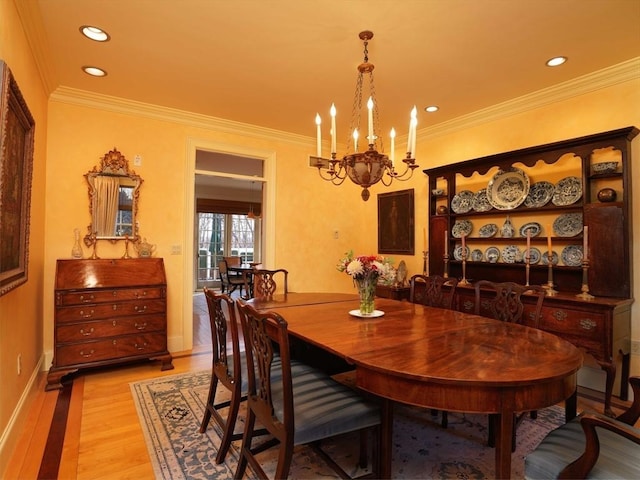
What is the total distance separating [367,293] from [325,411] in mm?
876

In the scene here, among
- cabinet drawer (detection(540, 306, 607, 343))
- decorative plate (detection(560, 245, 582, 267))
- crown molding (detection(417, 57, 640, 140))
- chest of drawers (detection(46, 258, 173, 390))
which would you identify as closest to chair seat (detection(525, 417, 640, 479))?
cabinet drawer (detection(540, 306, 607, 343))

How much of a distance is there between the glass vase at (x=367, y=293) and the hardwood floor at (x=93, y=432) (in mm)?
1545

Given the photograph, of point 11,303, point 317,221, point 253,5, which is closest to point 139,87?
point 253,5

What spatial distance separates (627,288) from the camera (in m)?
2.71

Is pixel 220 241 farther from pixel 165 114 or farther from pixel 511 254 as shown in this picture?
pixel 511 254

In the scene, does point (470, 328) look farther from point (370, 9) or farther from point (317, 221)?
point (317, 221)

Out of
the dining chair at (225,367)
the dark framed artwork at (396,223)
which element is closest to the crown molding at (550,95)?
the dark framed artwork at (396,223)

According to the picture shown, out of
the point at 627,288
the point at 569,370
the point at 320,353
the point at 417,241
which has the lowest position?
the point at 320,353

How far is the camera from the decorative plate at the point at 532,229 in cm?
337

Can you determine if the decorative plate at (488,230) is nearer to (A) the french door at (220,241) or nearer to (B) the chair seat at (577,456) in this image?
(B) the chair seat at (577,456)

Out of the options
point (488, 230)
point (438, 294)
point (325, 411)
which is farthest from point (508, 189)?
point (325, 411)

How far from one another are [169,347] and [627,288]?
4347 mm

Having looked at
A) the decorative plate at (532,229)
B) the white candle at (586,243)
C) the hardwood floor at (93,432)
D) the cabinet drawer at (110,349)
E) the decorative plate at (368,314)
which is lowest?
the hardwood floor at (93,432)

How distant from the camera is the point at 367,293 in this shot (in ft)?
7.64
